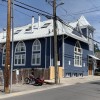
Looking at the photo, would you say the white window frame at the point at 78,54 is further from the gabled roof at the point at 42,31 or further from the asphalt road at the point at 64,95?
the asphalt road at the point at 64,95

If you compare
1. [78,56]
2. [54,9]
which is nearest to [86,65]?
[78,56]

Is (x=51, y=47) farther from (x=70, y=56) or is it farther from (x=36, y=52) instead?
(x=70, y=56)

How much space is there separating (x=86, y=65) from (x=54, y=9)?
68.0 feet

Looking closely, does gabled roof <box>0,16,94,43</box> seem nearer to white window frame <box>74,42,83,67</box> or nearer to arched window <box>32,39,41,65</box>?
arched window <box>32,39,41,65</box>

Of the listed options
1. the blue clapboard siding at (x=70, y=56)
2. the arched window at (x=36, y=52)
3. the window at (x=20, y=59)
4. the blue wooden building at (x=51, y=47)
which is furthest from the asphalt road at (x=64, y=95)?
the window at (x=20, y=59)

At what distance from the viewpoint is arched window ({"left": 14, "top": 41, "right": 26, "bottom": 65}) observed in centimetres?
4413

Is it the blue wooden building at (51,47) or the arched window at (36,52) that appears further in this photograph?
the arched window at (36,52)

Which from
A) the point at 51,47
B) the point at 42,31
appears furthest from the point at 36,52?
the point at 42,31

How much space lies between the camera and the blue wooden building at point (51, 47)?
4041cm

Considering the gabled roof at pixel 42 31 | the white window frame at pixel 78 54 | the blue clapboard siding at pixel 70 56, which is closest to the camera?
the blue clapboard siding at pixel 70 56

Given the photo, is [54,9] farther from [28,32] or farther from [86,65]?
[86,65]

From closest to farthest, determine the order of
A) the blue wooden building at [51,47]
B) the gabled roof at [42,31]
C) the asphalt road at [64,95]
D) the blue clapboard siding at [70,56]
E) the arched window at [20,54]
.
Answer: the asphalt road at [64,95]
the blue wooden building at [51,47]
the blue clapboard siding at [70,56]
the gabled roof at [42,31]
the arched window at [20,54]

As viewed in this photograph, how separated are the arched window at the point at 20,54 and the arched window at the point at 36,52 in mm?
2011

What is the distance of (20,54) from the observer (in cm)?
4472
